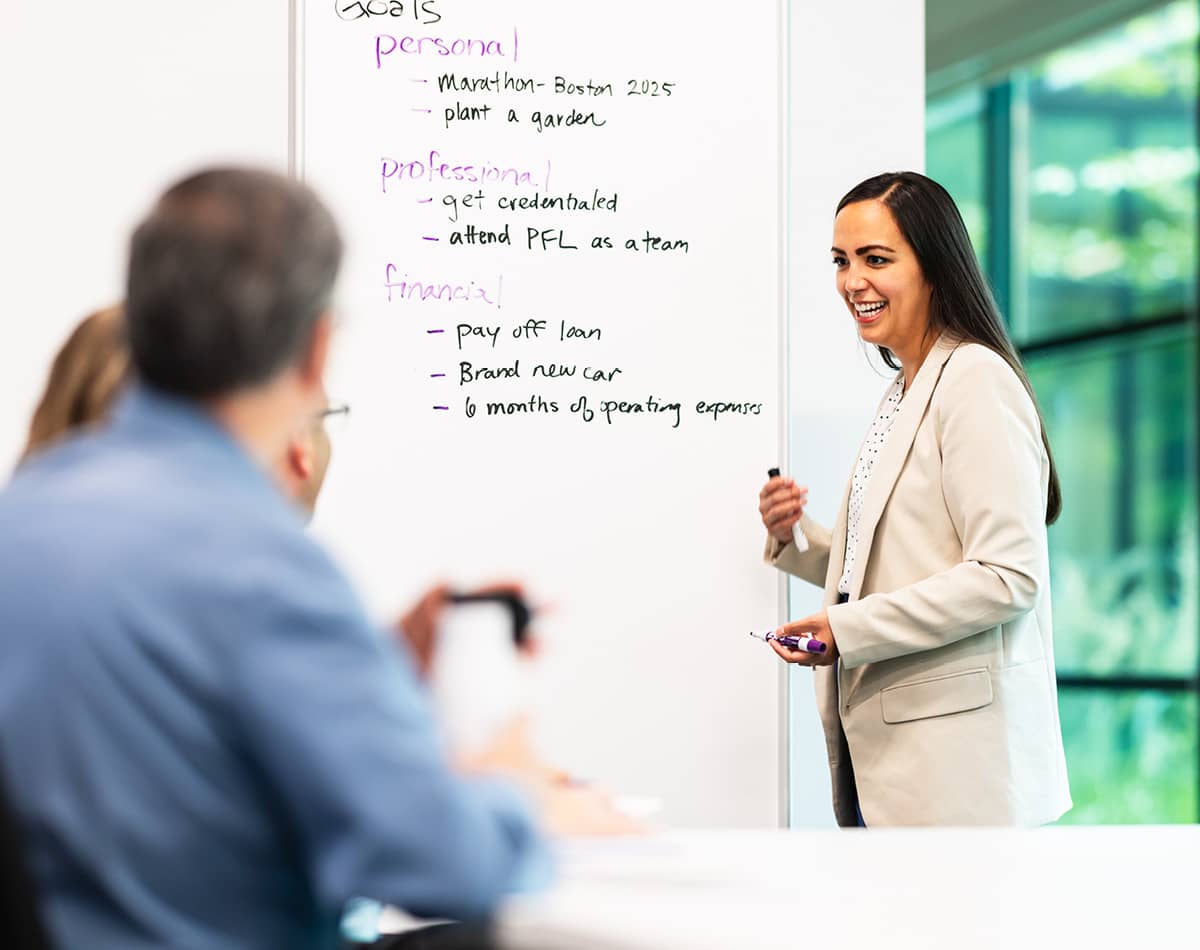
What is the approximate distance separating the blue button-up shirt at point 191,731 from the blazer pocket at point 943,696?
56.8 inches

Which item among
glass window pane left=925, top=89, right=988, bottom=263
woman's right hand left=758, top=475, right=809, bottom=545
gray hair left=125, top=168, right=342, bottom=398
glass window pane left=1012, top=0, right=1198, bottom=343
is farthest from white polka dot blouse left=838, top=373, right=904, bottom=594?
glass window pane left=925, top=89, right=988, bottom=263

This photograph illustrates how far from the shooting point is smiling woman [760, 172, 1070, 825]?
83.5 inches

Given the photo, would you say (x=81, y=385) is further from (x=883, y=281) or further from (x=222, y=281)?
(x=883, y=281)

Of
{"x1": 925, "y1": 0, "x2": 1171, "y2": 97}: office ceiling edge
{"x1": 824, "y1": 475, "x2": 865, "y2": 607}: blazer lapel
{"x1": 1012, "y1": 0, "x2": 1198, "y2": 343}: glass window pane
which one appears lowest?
{"x1": 824, "y1": 475, "x2": 865, "y2": 607}: blazer lapel

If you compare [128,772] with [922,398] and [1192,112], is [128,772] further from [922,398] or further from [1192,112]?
[1192,112]

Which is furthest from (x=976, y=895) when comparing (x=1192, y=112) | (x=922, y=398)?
(x=1192, y=112)

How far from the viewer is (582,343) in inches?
106

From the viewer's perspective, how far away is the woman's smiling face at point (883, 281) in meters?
2.30

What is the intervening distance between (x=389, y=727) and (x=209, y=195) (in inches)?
14.9

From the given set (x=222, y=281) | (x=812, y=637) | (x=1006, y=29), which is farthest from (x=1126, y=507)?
(x=222, y=281)

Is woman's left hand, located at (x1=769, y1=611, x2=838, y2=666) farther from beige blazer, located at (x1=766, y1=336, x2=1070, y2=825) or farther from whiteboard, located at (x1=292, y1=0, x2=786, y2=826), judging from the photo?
whiteboard, located at (x1=292, y1=0, x2=786, y2=826)

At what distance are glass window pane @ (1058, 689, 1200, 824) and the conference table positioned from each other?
4.79 meters

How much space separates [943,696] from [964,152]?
4906 millimetres

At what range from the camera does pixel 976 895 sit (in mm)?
1354
